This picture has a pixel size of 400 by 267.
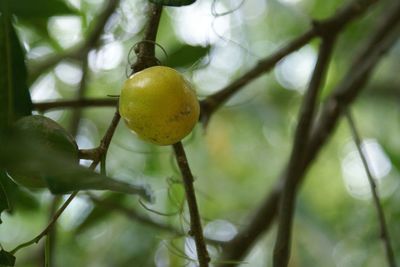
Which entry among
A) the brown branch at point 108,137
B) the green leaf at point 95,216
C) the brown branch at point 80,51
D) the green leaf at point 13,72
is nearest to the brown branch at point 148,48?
the brown branch at point 108,137

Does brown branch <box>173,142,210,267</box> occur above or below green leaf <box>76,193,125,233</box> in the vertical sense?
above

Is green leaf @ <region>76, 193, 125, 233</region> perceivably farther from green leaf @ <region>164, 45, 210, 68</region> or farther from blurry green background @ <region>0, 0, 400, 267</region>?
green leaf @ <region>164, 45, 210, 68</region>

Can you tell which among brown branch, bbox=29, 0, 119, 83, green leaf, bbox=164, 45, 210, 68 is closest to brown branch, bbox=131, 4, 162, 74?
green leaf, bbox=164, 45, 210, 68

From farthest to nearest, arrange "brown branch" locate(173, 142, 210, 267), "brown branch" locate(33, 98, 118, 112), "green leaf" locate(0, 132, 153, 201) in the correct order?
"brown branch" locate(33, 98, 118, 112)
"brown branch" locate(173, 142, 210, 267)
"green leaf" locate(0, 132, 153, 201)

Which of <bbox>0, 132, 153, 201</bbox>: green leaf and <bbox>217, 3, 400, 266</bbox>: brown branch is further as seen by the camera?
<bbox>217, 3, 400, 266</bbox>: brown branch

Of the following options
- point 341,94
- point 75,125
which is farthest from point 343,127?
point 75,125

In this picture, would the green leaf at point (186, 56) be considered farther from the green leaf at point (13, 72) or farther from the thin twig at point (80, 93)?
the green leaf at point (13, 72)
